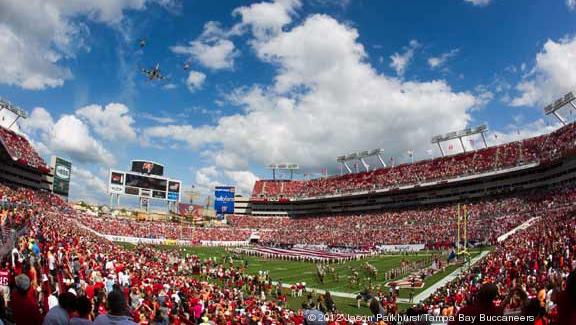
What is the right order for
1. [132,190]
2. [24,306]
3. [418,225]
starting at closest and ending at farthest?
[24,306] → [418,225] → [132,190]

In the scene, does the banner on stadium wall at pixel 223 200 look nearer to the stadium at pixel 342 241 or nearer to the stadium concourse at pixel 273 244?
the stadium at pixel 342 241

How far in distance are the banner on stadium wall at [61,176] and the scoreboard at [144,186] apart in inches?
488

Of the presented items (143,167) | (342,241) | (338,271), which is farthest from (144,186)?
(338,271)

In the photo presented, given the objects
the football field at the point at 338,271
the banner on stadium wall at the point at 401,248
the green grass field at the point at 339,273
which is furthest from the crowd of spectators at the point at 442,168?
the green grass field at the point at 339,273

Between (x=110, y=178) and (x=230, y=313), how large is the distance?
6350 cm

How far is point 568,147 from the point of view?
45094 mm

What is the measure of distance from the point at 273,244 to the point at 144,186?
82.6ft

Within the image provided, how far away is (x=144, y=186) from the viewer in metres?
73.2

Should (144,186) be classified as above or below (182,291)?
above

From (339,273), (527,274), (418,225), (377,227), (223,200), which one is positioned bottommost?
(339,273)

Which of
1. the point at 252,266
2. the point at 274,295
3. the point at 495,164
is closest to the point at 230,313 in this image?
the point at 274,295

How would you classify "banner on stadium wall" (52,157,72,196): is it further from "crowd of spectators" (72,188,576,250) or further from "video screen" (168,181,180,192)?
"video screen" (168,181,180,192)

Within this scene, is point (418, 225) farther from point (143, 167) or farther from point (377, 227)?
point (143, 167)

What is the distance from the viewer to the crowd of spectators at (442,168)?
50531 millimetres
